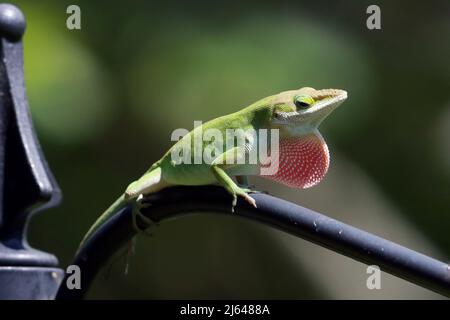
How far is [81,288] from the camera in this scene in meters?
1.91

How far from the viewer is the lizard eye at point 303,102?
2352 mm

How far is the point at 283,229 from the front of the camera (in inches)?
68.8

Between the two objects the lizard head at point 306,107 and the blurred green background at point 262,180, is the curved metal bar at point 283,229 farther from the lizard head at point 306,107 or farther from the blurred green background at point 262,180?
the blurred green background at point 262,180

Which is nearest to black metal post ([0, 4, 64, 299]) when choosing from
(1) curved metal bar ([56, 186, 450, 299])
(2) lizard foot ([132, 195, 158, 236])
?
(1) curved metal bar ([56, 186, 450, 299])

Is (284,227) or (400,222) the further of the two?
(400,222)

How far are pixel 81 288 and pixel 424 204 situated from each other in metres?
5.82

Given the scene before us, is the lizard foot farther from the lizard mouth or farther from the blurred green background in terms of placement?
the blurred green background

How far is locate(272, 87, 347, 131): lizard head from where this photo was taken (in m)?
2.29

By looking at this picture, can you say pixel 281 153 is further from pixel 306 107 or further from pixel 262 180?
pixel 262 180

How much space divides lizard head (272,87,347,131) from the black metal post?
0.64 metres

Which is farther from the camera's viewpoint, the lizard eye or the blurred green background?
the blurred green background

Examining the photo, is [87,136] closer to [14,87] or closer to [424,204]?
[424,204]

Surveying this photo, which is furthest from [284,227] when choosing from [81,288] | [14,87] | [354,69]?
[354,69]

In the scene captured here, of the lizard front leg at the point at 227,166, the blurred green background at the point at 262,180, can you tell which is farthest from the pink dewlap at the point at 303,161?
the blurred green background at the point at 262,180
